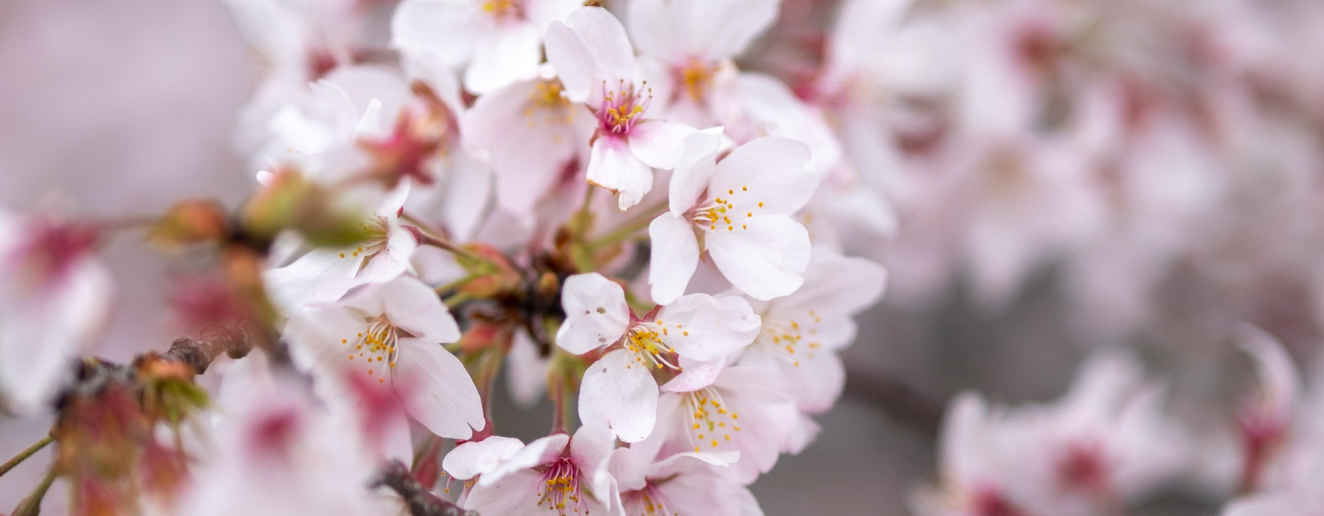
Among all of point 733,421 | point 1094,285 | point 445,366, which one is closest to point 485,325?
point 445,366

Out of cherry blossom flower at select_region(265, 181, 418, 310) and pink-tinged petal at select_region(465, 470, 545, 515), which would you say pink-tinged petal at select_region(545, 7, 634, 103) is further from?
pink-tinged petal at select_region(465, 470, 545, 515)

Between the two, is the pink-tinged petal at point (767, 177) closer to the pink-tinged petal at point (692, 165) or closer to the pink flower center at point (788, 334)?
the pink-tinged petal at point (692, 165)

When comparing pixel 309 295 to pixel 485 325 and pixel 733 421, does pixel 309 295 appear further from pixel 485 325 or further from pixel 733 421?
pixel 733 421

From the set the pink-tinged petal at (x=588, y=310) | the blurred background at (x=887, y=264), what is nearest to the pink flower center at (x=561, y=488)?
the pink-tinged petal at (x=588, y=310)

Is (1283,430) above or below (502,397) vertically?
above

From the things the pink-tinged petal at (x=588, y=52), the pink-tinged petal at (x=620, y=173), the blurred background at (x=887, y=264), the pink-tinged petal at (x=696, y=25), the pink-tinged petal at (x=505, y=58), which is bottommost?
the blurred background at (x=887, y=264)
